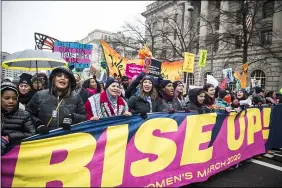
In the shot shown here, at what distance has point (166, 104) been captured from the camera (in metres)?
4.01

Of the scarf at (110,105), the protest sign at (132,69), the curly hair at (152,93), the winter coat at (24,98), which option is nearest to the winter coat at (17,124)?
the scarf at (110,105)

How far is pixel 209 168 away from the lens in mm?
3645

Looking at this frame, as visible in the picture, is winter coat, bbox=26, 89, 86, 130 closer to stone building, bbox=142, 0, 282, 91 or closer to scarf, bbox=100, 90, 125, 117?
scarf, bbox=100, 90, 125, 117

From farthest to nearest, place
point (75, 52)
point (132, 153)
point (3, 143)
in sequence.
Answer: point (75, 52), point (132, 153), point (3, 143)

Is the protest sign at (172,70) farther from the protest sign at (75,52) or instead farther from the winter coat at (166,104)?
the winter coat at (166,104)

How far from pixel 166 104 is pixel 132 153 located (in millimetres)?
1399

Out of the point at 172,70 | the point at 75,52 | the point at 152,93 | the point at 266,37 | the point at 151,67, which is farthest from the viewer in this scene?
the point at 266,37

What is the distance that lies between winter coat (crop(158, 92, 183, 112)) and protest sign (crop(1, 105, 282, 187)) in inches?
20.8

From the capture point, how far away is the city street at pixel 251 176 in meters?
3.66

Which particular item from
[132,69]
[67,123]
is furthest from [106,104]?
[132,69]

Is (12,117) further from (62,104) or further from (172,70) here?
(172,70)

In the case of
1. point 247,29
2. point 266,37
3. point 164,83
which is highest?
point 266,37

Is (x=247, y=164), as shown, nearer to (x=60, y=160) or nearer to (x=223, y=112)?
(x=223, y=112)

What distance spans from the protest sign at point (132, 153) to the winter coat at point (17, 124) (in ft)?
0.75
